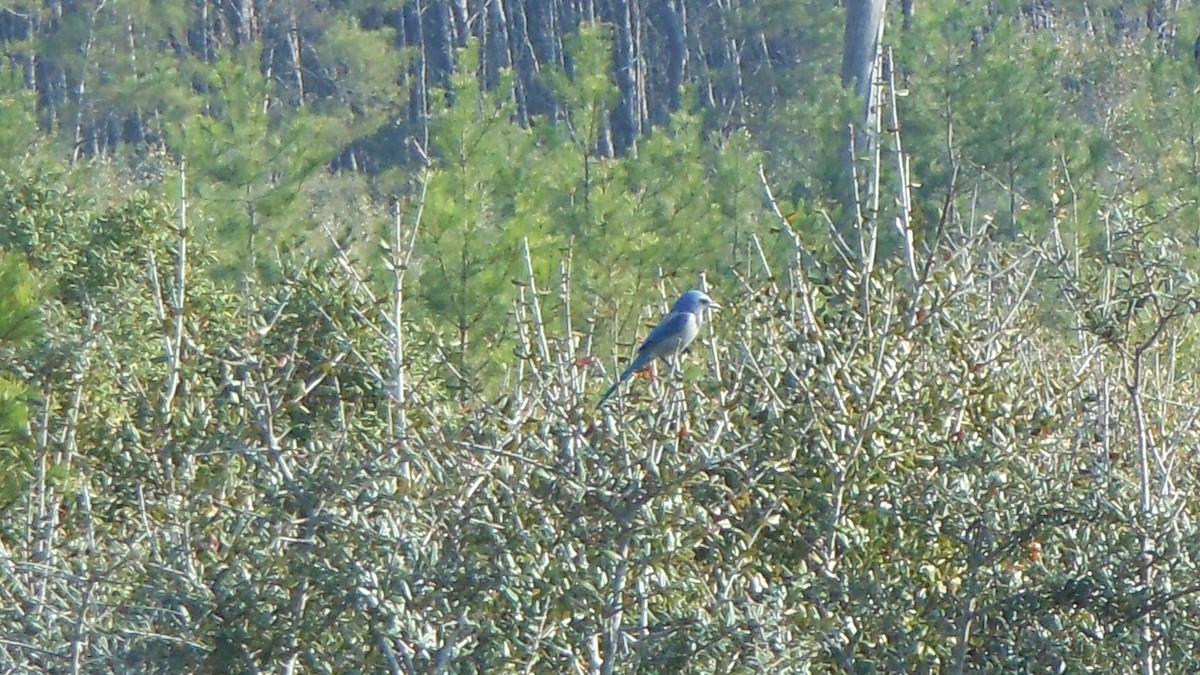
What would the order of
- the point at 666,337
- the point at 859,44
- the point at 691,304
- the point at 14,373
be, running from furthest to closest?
1. the point at 859,44
2. the point at 14,373
3. the point at 691,304
4. the point at 666,337

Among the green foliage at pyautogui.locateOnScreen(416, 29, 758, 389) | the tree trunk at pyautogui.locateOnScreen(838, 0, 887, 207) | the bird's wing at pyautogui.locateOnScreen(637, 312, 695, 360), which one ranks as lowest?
the green foliage at pyautogui.locateOnScreen(416, 29, 758, 389)

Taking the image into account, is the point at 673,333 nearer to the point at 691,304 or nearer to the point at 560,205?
the point at 691,304

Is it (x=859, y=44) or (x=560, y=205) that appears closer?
(x=560, y=205)

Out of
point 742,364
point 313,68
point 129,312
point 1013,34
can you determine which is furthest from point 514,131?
point 313,68

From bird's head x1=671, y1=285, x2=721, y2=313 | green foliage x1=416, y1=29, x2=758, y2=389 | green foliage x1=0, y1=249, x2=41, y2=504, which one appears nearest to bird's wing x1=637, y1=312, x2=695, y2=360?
bird's head x1=671, y1=285, x2=721, y2=313

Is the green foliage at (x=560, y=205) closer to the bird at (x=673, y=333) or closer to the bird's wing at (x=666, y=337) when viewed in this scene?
the bird at (x=673, y=333)

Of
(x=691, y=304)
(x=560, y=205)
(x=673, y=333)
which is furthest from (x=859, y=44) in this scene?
(x=673, y=333)

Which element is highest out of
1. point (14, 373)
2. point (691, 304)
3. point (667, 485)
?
point (667, 485)

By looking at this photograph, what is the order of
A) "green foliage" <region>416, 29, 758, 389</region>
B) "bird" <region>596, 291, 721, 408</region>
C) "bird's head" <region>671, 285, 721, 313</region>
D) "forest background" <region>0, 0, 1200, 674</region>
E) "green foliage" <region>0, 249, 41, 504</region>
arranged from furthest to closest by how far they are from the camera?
"green foliage" <region>416, 29, 758, 389</region> < "green foliage" <region>0, 249, 41, 504</region> < "bird's head" <region>671, 285, 721, 313</region> < "bird" <region>596, 291, 721, 408</region> < "forest background" <region>0, 0, 1200, 674</region>

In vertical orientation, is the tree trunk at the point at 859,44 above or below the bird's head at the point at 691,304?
below

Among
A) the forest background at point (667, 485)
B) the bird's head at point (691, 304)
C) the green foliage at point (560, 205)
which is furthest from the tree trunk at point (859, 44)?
the bird's head at point (691, 304)

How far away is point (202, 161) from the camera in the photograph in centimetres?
1405

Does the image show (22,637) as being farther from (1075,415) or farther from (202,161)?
(202,161)

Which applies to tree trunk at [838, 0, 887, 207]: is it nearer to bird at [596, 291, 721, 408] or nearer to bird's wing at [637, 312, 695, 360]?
bird at [596, 291, 721, 408]
